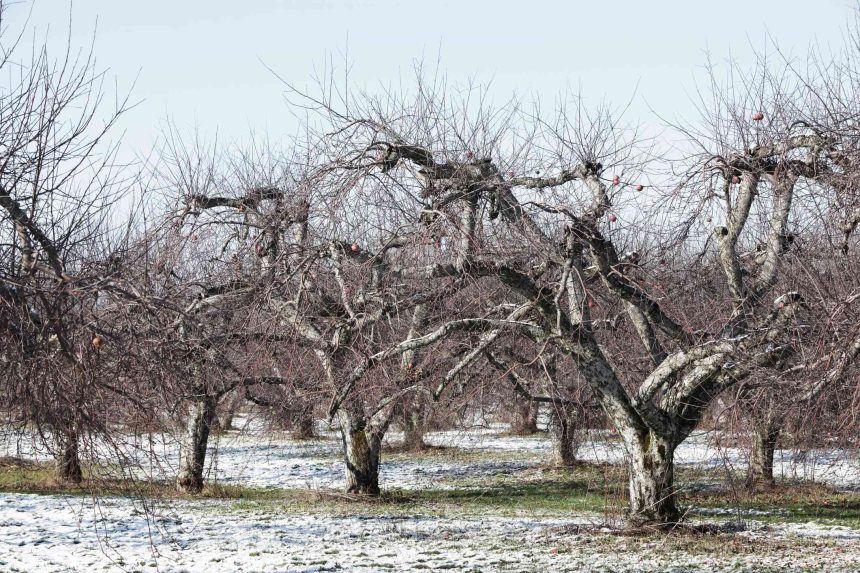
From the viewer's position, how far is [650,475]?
1126cm

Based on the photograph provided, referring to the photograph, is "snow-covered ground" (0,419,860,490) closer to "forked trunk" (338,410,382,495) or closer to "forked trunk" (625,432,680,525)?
"forked trunk" (338,410,382,495)

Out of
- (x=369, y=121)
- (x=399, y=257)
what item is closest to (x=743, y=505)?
(x=399, y=257)

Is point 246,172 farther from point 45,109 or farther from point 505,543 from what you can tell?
point 45,109

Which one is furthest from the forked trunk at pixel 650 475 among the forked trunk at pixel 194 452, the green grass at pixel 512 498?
the forked trunk at pixel 194 452

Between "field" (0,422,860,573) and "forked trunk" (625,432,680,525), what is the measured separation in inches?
12.1

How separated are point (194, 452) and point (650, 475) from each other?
886cm

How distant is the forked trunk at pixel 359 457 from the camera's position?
15820mm

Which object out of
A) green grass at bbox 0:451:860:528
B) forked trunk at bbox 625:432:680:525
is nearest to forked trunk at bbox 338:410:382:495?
green grass at bbox 0:451:860:528

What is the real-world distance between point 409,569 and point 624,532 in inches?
120

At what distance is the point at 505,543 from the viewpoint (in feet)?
35.7

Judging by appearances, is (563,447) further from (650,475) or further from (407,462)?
(650,475)

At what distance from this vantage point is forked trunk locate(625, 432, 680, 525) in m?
11.2

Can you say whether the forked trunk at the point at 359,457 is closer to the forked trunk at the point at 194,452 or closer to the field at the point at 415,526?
the field at the point at 415,526

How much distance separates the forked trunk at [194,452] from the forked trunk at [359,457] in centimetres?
259
